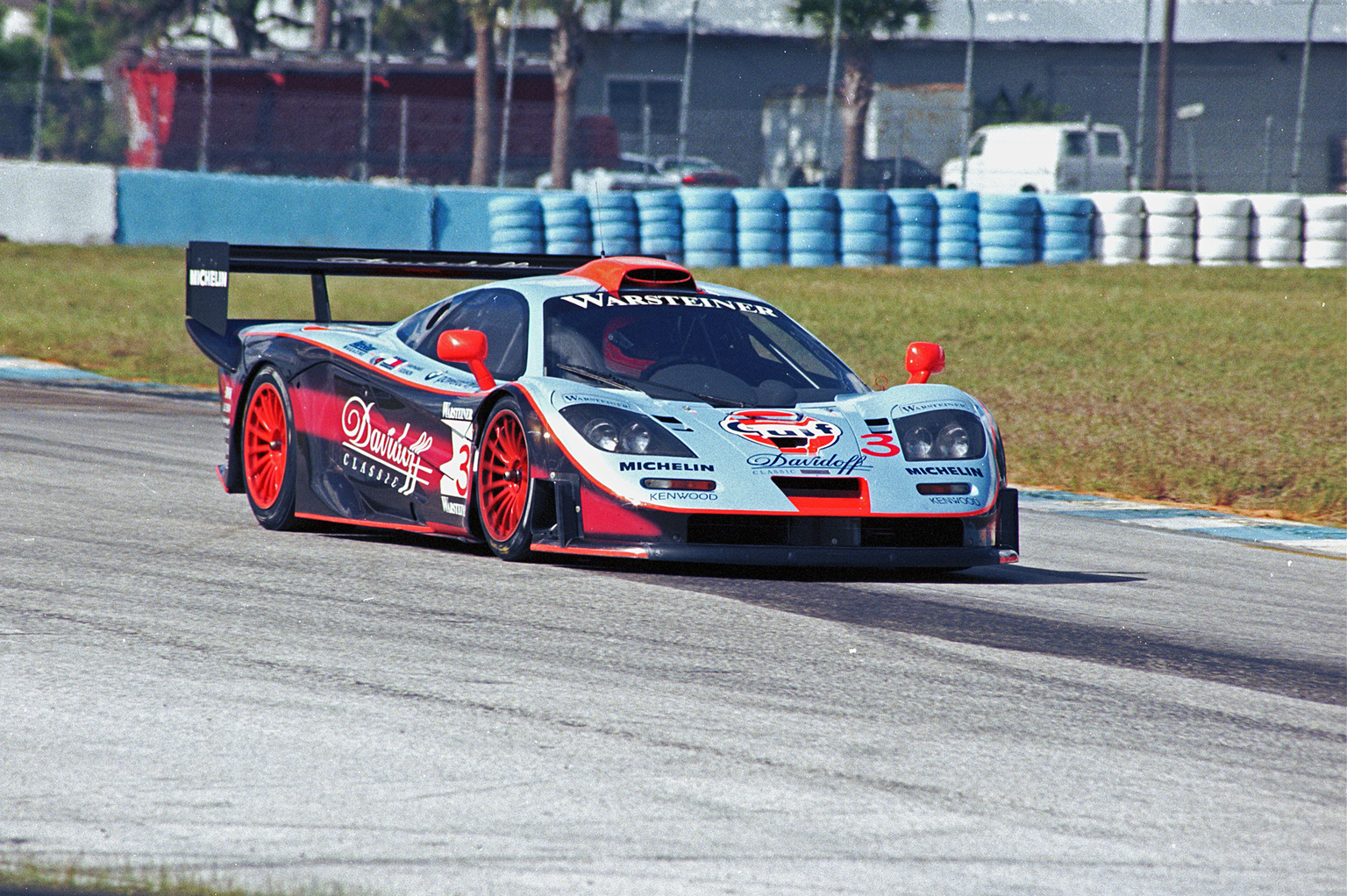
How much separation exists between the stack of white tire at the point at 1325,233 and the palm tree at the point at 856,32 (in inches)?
359

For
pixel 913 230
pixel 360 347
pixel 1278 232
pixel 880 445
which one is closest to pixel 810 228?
pixel 913 230

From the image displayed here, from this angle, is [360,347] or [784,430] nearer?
[784,430]

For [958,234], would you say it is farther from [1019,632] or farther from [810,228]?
[1019,632]

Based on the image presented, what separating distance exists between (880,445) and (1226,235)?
1788cm

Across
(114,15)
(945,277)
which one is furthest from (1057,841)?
(114,15)

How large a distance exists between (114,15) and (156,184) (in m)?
29.1

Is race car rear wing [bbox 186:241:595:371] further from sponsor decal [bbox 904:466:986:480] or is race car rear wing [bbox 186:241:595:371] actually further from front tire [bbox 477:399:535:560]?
sponsor decal [bbox 904:466:986:480]

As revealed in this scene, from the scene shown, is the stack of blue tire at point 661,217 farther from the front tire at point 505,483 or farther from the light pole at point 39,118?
the front tire at point 505,483

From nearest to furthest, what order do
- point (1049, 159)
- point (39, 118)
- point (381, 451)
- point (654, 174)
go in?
point (381, 451)
point (39, 118)
point (654, 174)
point (1049, 159)

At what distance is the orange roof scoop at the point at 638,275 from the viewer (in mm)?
7293

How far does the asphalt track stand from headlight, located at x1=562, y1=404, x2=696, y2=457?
17.4 inches

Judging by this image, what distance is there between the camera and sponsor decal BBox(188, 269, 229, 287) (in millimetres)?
8219

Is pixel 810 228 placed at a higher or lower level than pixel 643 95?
lower

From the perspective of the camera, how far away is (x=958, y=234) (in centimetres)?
2284
